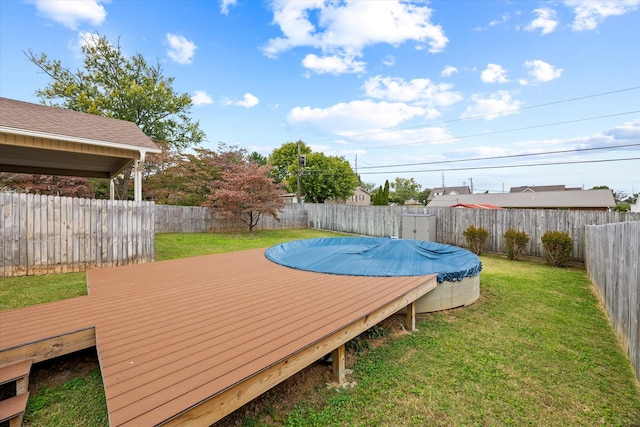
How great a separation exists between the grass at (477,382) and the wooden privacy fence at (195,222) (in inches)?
376

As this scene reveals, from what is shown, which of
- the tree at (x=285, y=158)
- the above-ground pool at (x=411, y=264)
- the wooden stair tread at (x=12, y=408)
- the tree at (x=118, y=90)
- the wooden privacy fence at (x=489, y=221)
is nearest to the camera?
the wooden stair tread at (x=12, y=408)

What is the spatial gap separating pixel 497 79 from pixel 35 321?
16154mm

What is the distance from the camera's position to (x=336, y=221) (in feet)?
47.7

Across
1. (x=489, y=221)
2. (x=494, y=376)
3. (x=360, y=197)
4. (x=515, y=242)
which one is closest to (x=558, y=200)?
(x=489, y=221)

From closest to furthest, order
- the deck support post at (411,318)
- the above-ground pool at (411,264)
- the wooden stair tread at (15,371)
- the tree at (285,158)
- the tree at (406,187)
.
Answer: the wooden stair tread at (15,371), the deck support post at (411,318), the above-ground pool at (411,264), the tree at (285,158), the tree at (406,187)

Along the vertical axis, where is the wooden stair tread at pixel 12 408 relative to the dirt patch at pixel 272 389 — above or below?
above

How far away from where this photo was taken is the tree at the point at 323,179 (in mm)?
29781

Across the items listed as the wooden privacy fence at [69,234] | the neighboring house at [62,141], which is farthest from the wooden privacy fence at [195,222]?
the wooden privacy fence at [69,234]

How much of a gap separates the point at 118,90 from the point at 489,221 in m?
19.5

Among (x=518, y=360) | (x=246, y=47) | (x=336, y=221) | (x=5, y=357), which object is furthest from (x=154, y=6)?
(x=518, y=360)

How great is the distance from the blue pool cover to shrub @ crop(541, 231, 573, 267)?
9.62ft

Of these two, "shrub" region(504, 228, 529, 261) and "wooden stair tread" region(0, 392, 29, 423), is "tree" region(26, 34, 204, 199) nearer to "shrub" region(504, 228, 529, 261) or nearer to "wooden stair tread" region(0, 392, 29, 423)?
"wooden stair tread" region(0, 392, 29, 423)

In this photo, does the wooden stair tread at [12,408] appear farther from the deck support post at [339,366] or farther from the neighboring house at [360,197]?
the neighboring house at [360,197]

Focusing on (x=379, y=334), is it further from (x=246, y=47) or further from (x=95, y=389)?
(x=246, y=47)
